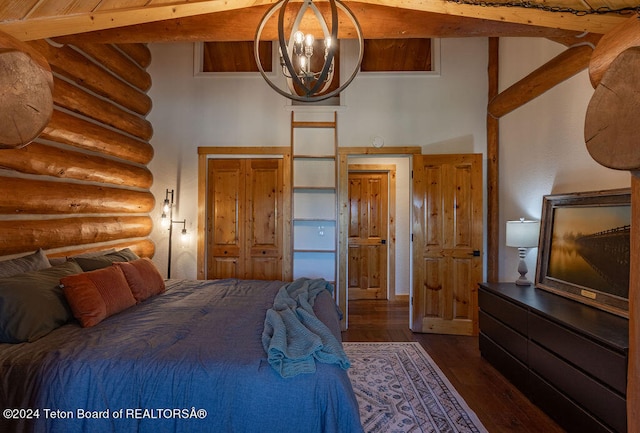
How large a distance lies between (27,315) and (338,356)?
1.60 metres

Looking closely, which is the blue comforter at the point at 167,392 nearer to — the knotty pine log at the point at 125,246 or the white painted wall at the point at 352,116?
the knotty pine log at the point at 125,246

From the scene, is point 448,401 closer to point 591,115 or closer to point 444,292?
point 444,292

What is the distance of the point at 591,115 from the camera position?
904 mm

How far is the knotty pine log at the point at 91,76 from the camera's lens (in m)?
2.56

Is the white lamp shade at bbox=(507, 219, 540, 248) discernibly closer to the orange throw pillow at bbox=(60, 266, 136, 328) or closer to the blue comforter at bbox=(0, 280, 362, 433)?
the blue comforter at bbox=(0, 280, 362, 433)

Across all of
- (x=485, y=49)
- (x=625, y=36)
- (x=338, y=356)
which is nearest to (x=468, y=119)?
(x=485, y=49)

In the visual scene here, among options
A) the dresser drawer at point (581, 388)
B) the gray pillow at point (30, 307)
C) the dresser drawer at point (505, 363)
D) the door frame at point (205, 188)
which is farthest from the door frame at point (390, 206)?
the gray pillow at point (30, 307)

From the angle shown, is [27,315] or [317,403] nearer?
[317,403]

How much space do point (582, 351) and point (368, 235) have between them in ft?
11.9

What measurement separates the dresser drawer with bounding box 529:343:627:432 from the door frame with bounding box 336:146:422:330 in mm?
1956

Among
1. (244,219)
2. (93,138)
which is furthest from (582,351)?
(93,138)

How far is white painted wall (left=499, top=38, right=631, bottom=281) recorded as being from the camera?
2340 millimetres

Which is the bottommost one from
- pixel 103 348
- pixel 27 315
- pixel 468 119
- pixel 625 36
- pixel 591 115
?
pixel 103 348

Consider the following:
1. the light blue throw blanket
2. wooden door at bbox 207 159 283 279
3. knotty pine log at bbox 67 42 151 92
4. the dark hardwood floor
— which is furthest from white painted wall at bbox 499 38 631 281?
knotty pine log at bbox 67 42 151 92
